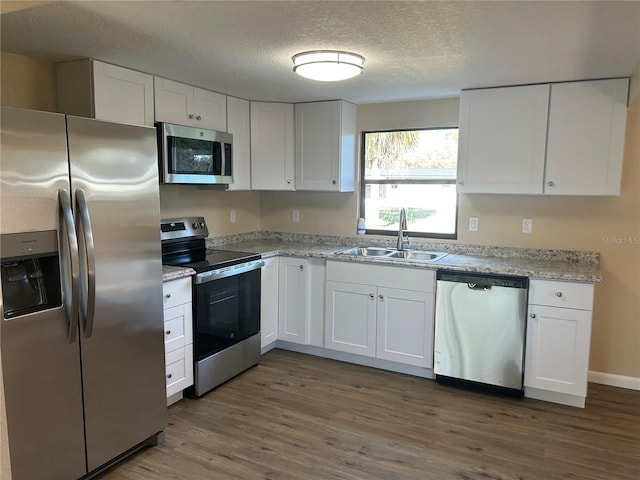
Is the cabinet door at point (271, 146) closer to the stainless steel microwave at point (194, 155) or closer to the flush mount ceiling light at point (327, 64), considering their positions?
the stainless steel microwave at point (194, 155)

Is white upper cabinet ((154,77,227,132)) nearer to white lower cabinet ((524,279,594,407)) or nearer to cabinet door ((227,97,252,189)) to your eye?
cabinet door ((227,97,252,189))

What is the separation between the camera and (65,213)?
78.9 inches

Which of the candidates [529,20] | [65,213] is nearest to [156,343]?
[65,213]

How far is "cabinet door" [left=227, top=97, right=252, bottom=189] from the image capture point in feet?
12.7

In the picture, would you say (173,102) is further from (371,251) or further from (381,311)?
(381,311)

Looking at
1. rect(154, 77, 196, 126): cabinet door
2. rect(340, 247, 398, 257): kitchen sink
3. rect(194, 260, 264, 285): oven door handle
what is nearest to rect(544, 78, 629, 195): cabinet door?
rect(340, 247, 398, 257): kitchen sink

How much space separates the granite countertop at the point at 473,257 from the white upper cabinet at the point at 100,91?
1458 mm

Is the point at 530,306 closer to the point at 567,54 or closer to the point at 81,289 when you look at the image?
the point at 567,54

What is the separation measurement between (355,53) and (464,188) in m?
1.47

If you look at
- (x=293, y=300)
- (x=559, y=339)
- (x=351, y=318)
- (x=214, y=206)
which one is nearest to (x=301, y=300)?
(x=293, y=300)

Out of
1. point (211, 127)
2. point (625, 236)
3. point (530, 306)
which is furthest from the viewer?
point (211, 127)

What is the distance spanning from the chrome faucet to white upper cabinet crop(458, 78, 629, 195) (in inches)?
22.0

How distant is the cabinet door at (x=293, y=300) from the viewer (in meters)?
3.95

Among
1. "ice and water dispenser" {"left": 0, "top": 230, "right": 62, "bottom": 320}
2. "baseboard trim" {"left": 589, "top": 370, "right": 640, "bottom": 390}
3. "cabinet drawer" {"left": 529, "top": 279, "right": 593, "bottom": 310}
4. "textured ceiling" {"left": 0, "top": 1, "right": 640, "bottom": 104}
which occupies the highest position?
"textured ceiling" {"left": 0, "top": 1, "right": 640, "bottom": 104}
